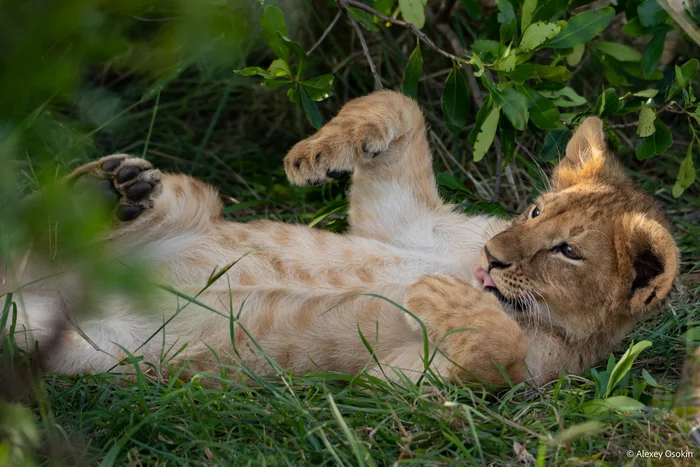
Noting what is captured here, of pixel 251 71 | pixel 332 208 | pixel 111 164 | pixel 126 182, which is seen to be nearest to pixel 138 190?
pixel 126 182

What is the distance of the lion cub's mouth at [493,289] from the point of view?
334cm

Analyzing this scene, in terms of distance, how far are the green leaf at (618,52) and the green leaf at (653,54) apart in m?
0.10

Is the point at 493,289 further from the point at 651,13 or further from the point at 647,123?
the point at 651,13

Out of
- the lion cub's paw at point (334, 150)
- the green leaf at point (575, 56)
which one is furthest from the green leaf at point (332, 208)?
the green leaf at point (575, 56)

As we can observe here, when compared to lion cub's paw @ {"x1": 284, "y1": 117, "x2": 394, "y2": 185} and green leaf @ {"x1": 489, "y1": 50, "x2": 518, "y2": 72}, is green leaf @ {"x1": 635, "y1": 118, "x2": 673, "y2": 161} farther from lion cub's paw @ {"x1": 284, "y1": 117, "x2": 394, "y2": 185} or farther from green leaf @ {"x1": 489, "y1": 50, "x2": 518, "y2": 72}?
lion cub's paw @ {"x1": 284, "y1": 117, "x2": 394, "y2": 185}

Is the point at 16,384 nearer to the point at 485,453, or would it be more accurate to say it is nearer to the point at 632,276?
the point at 485,453

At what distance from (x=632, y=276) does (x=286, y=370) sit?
4.88 ft

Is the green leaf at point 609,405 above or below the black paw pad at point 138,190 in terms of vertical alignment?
below

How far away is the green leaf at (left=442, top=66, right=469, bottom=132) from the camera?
4.25 metres

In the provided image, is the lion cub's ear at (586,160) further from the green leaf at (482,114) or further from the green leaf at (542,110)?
the green leaf at (482,114)

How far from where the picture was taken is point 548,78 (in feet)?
13.9

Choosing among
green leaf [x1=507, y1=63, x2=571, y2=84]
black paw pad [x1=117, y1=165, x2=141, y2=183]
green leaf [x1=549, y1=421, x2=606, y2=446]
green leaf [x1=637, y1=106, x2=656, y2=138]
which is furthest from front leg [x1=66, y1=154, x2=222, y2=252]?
green leaf [x1=637, y1=106, x2=656, y2=138]

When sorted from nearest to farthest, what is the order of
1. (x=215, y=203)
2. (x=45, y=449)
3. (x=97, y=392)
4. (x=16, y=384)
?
(x=16, y=384) → (x=45, y=449) → (x=97, y=392) → (x=215, y=203)

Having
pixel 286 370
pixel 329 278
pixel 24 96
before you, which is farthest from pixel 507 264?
pixel 24 96
